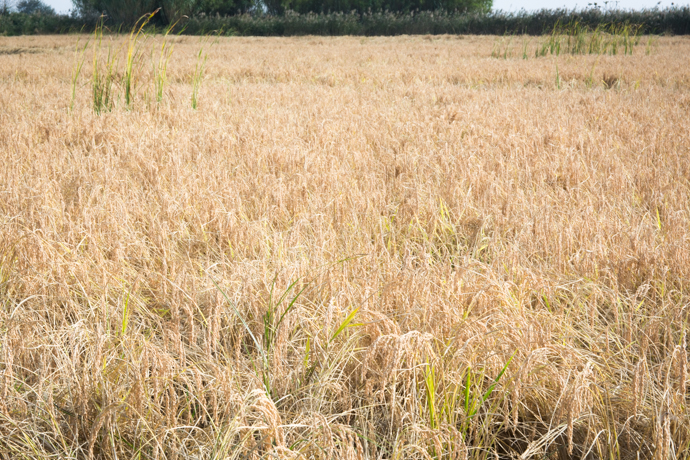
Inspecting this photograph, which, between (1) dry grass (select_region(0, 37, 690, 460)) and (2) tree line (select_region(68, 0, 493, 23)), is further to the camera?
(2) tree line (select_region(68, 0, 493, 23))

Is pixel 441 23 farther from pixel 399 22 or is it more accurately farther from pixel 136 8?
pixel 136 8

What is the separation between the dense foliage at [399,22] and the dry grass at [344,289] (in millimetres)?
24749

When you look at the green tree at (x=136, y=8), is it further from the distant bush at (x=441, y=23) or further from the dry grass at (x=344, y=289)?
the dry grass at (x=344, y=289)

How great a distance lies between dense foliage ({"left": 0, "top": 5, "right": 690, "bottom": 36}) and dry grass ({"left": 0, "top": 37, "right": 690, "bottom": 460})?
81.2 feet

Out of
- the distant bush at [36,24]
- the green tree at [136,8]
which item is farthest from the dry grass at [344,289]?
the green tree at [136,8]

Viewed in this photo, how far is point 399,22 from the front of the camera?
95.6 feet

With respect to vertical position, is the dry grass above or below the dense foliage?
below

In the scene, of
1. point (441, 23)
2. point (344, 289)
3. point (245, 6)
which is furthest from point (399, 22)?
point (344, 289)

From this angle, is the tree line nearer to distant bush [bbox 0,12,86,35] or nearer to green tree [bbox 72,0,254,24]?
green tree [bbox 72,0,254,24]

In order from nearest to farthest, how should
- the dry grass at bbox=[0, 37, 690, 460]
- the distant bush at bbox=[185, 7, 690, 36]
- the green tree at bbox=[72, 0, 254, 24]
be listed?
the dry grass at bbox=[0, 37, 690, 460] → the distant bush at bbox=[185, 7, 690, 36] → the green tree at bbox=[72, 0, 254, 24]

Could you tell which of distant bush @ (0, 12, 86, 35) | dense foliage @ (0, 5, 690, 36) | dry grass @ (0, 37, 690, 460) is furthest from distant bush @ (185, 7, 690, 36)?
dry grass @ (0, 37, 690, 460)

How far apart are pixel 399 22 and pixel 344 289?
30.7 meters

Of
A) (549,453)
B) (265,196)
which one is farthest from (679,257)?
(265,196)

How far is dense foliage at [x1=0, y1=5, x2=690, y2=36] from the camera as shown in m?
25.7
